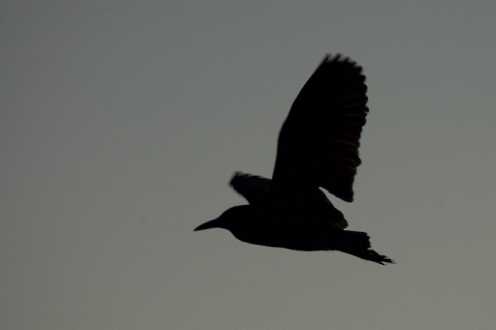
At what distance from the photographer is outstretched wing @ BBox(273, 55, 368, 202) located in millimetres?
5445

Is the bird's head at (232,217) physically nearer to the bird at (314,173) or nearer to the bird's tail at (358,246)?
the bird at (314,173)

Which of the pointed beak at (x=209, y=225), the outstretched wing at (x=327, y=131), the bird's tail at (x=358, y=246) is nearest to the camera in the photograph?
the bird's tail at (x=358, y=246)

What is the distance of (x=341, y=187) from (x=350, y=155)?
36cm

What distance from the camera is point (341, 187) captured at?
18.5 feet

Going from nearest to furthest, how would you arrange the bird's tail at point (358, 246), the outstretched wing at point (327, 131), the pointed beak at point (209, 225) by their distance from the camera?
the bird's tail at point (358, 246)
the outstretched wing at point (327, 131)
the pointed beak at point (209, 225)

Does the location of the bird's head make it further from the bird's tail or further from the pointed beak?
the bird's tail

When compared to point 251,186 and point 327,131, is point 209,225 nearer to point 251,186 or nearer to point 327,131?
point 251,186

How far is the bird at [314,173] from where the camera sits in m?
5.29

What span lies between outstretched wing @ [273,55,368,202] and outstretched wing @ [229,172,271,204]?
11.1 inches

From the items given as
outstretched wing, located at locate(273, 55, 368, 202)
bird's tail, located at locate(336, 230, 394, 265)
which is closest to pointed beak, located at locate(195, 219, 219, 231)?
outstretched wing, located at locate(273, 55, 368, 202)

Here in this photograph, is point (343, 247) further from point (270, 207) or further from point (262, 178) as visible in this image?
point (262, 178)

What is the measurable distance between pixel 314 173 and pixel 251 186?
897mm

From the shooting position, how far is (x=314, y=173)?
5551 mm

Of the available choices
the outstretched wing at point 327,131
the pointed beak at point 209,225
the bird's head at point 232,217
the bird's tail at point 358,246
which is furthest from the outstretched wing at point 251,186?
the bird's tail at point 358,246
